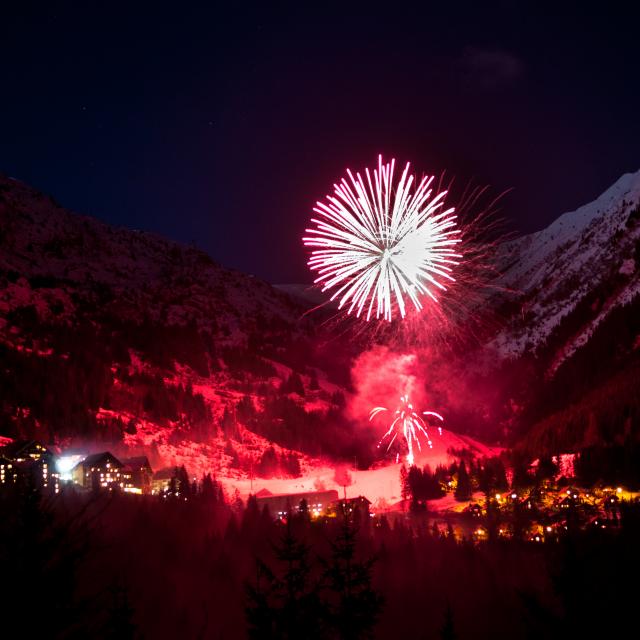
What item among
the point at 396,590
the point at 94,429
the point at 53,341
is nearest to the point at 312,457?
the point at 94,429

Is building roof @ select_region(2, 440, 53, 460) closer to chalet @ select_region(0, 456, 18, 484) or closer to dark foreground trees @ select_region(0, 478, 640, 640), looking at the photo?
chalet @ select_region(0, 456, 18, 484)

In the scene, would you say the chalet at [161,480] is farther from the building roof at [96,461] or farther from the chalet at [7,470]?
the chalet at [7,470]

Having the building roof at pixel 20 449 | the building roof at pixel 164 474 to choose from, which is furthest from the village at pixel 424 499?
the building roof at pixel 164 474

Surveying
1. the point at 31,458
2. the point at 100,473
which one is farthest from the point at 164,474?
the point at 31,458

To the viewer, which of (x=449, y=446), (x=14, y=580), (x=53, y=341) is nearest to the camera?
(x=14, y=580)

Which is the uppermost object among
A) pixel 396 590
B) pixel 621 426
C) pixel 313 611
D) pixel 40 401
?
pixel 40 401

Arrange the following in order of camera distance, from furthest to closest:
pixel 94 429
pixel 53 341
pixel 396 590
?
1. pixel 53 341
2. pixel 94 429
3. pixel 396 590

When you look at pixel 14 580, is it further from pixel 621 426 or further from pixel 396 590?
pixel 621 426

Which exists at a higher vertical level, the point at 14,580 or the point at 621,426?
the point at 621,426
